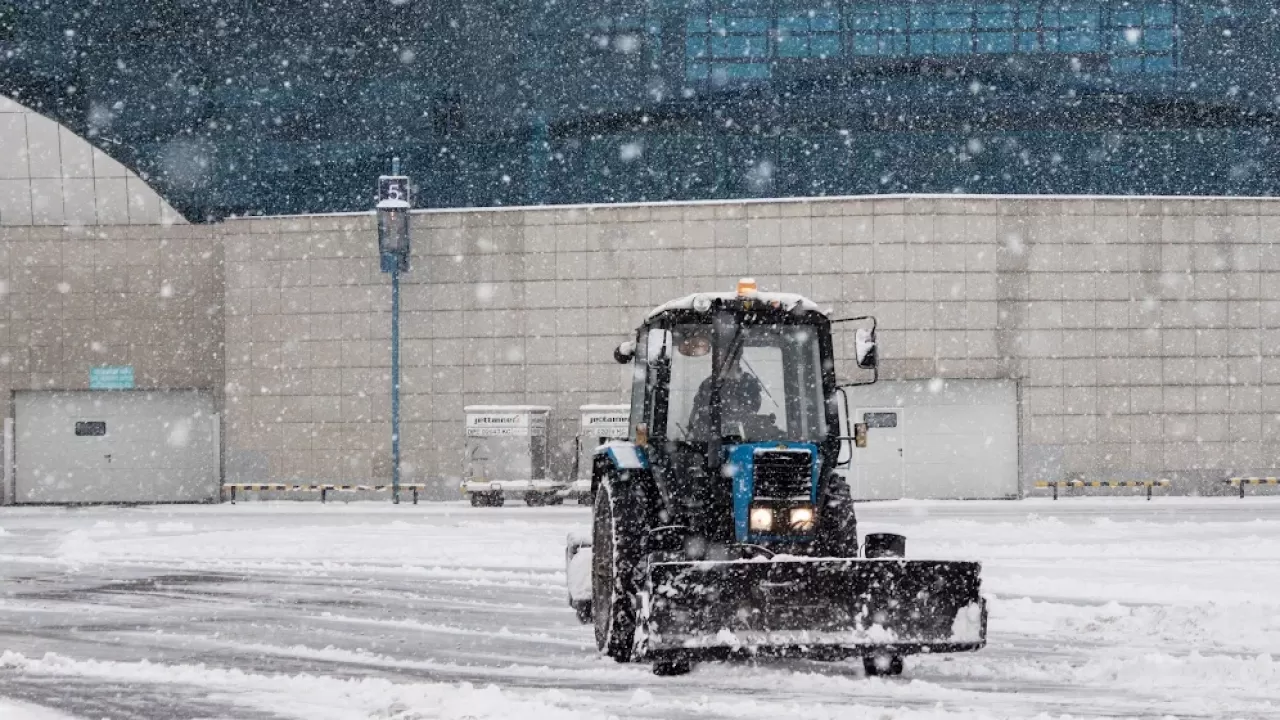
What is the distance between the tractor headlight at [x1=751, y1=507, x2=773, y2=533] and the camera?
9500 millimetres

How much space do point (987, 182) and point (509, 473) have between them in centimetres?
1618

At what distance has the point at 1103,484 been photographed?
33188 millimetres

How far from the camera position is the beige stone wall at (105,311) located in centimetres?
3712

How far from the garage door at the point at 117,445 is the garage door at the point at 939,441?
1799cm

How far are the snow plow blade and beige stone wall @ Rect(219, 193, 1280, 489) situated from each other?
24807mm

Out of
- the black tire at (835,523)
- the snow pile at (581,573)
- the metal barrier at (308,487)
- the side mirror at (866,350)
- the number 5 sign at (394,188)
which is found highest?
the number 5 sign at (394,188)

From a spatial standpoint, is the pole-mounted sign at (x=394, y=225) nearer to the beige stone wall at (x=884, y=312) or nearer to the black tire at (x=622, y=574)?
the beige stone wall at (x=884, y=312)

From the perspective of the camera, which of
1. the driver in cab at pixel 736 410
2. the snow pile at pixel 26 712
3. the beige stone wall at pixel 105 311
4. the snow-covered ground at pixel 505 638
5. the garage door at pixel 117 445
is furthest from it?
the garage door at pixel 117 445

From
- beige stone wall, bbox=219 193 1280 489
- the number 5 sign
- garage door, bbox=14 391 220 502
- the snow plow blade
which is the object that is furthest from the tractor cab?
garage door, bbox=14 391 220 502

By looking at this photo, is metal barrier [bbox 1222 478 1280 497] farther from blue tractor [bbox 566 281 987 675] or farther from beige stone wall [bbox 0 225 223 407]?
blue tractor [bbox 566 281 987 675]

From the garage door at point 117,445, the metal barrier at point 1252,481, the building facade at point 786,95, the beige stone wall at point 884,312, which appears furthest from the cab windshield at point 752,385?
the garage door at point 117,445

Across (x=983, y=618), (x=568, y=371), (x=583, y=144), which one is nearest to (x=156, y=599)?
(x=983, y=618)

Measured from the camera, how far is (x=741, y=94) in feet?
125

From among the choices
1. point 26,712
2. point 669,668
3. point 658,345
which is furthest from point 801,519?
point 26,712
